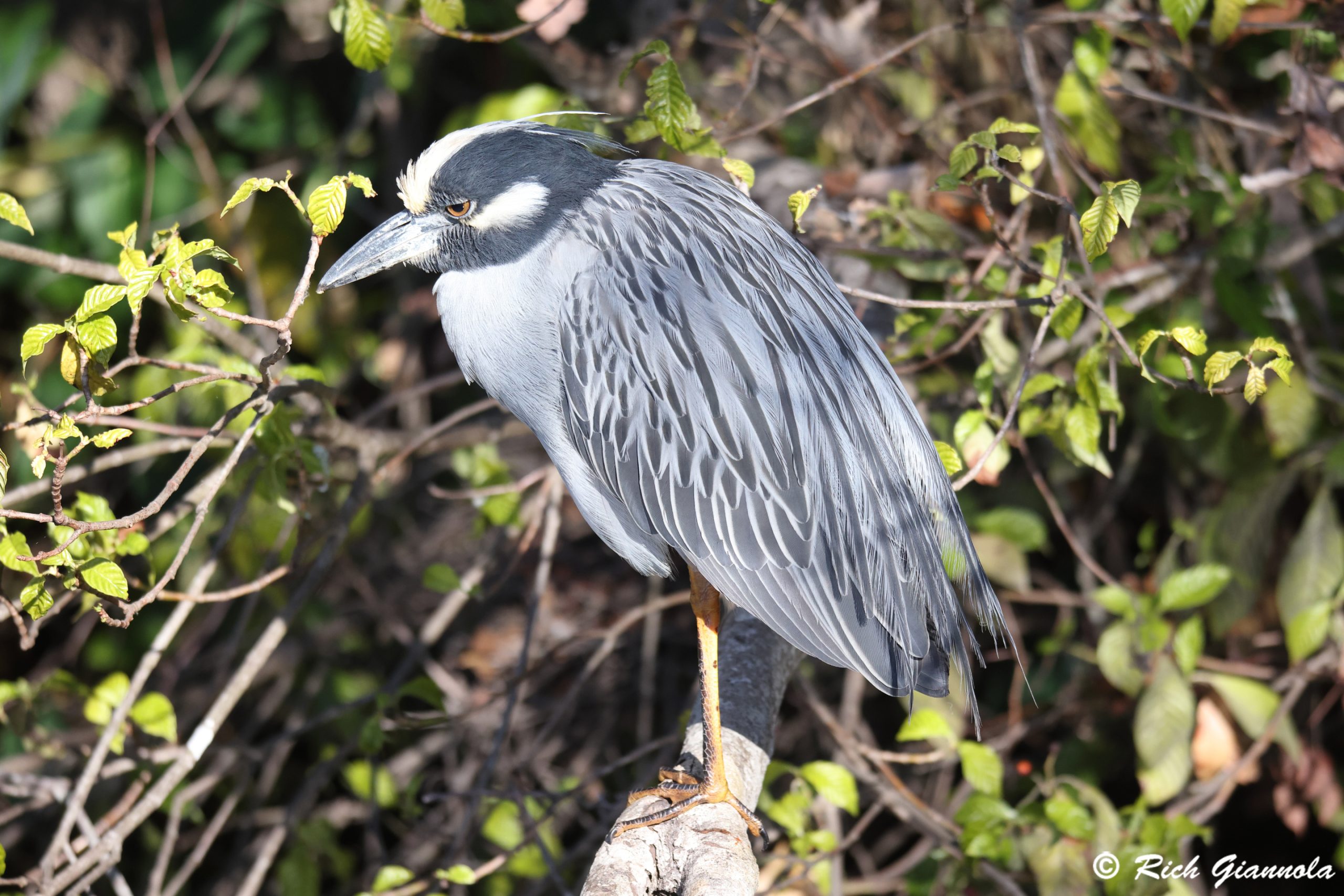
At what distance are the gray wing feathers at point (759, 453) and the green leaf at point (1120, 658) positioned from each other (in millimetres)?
617

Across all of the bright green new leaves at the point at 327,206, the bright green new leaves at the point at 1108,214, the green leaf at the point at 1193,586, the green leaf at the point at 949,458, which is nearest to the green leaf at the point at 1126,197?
the bright green new leaves at the point at 1108,214

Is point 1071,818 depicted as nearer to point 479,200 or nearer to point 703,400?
point 703,400

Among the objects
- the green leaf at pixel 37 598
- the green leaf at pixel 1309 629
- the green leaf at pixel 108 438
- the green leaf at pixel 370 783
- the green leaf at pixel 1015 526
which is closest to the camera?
the green leaf at pixel 108 438

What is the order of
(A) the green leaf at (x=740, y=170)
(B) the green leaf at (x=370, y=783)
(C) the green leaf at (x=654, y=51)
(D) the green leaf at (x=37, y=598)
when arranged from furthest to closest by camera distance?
1. (B) the green leaf at (x=370, y=783)
2. (A) the green leaf at (x=740, y=170)
3. (C) the green leaf at (x=654, y=51)
4. (D) the green leaf at (x=37, y=598)

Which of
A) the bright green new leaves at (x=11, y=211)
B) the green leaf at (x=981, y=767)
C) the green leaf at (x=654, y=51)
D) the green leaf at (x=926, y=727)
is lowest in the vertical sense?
the green leaf at (x=981, y=767)

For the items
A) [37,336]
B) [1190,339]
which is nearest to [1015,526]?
[1190,339]

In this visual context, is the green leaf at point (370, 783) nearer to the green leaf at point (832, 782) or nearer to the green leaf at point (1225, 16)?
the green leaf at point (832, 782)

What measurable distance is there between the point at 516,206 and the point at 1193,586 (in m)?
1.64

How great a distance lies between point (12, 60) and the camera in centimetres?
312

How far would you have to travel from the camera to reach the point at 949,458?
2.04m

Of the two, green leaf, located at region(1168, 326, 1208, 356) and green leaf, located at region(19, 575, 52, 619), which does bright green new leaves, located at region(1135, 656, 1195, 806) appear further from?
green leaf, located at region(19, 575, 52, 619)

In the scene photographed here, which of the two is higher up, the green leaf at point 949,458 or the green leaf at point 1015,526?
the green leaf at point 949,458

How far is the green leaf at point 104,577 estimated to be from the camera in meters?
1.71

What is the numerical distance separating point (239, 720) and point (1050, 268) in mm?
3009
